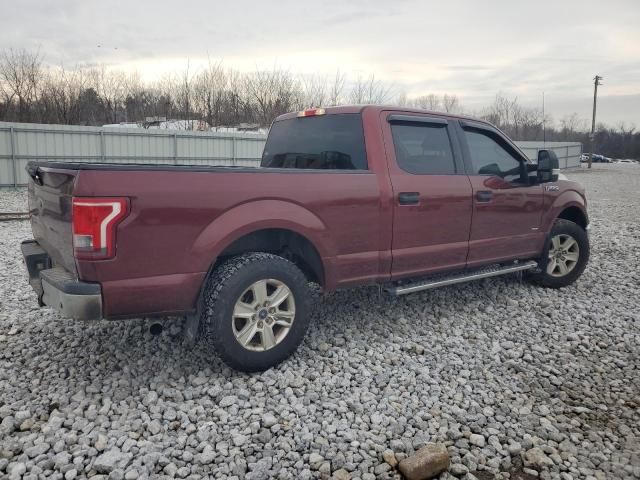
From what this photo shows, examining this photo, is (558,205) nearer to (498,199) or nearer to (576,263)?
(576,263)

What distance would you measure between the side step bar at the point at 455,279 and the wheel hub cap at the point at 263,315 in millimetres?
1014

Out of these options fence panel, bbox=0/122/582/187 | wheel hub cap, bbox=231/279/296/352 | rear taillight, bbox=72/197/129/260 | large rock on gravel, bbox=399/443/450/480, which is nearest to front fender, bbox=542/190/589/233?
wheel hub cap, bbox=231/279/296/352

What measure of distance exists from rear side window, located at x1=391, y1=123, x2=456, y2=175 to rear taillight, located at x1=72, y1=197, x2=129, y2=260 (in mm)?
2212

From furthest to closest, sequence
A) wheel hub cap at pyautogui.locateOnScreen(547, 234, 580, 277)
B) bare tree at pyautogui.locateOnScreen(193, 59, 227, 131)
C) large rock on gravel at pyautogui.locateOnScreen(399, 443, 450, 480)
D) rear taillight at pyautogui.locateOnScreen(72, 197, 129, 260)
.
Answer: bare tree at pyautogui.locateOnScreen(193, 59, 227, 131) < wheel hub cap at pyautogui.locateOnScreen(547, 234, 580, 277) < rear taillight at pyautogui.locateOnScreen(72, 197, 129, 260) < large rock on gravel at pyautogui.locateOnScreen(399, 443, 450, 480)

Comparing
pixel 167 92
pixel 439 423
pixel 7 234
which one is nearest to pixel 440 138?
pixel 439 423

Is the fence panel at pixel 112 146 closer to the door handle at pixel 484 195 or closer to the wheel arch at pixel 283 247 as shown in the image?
the door handle at pixel 484 195

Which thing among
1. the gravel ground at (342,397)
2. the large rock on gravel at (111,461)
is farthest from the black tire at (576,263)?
the large rock on gravel at (111,461)

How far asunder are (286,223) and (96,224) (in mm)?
1200

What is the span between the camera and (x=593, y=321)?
15.3 feet

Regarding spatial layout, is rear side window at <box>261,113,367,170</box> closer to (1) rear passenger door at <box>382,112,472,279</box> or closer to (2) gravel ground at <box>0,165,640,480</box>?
(1) rear passenger door at <box>382,112,472,279</box>

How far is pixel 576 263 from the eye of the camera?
5.64 m

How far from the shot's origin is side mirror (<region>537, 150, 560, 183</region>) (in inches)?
189

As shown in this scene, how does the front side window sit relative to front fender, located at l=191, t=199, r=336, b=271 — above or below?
above

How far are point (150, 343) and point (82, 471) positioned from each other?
5.01 feet
